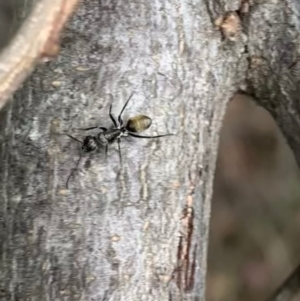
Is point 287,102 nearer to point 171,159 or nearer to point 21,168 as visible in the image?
point 171,159

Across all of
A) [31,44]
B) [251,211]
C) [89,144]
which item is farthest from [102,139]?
[251,211]

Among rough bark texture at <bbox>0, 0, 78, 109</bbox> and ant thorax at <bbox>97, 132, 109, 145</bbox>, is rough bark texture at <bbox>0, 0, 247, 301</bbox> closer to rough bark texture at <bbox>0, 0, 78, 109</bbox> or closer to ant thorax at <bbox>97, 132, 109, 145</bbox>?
ant thorax at <bbox>97, 132, 109, 145</bbox>

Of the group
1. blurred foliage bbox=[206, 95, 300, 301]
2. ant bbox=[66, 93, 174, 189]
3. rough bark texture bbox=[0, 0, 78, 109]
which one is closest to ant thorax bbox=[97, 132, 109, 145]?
ant bbox=[66, 93, 174, 189]

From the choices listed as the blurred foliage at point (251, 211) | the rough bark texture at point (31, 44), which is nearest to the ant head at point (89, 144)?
the rough bark texture at point (31, 44)

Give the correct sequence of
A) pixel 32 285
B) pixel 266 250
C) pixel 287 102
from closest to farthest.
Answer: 1. pixel 32 285
2. pixel 287 102
3. pixel 266 250

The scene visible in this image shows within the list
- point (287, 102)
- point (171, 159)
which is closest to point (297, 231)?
point (287, 102)

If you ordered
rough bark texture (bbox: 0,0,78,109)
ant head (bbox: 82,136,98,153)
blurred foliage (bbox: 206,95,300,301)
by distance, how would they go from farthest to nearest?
blurred foliage (bbox: 206,95,300,301), ant head (bbox: 82,136,98,153), rough bark texture (bbox: 0,0,78,109)

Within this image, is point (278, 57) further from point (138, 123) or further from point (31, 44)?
point (31, 44)
